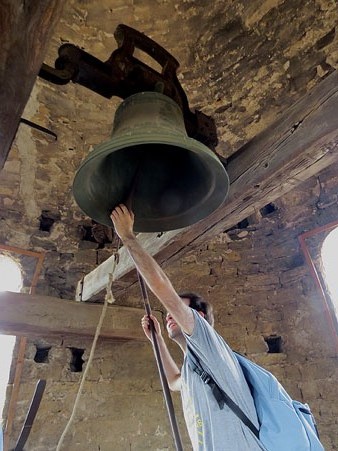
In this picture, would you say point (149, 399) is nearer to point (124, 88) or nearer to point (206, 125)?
point (206, 125)

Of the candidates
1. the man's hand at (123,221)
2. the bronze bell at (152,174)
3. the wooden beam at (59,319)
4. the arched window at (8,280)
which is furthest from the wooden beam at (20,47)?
the arched window at (8,280)

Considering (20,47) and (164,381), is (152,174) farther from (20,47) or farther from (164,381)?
(164,381)

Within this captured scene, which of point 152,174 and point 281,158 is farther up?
point 152,174

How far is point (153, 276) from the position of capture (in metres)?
1.10

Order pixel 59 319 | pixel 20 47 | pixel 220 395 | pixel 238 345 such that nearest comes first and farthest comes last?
1. pixel 20 47
2. pixel 220 395
3. pixel 59 319
4. pixel 238 345

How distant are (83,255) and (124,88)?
1555 mm

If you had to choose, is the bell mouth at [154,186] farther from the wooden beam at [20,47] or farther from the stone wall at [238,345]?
the stone wall at [238,345]

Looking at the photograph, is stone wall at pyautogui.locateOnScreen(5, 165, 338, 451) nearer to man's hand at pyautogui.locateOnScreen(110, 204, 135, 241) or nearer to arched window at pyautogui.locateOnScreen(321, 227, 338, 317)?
arched window at pyautogui.locateOnScreen(321, 227, 338, 317)

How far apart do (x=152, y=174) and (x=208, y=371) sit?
685 millimetres

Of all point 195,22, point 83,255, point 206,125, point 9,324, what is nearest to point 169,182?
point 206,125

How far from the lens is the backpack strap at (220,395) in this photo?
0.99m

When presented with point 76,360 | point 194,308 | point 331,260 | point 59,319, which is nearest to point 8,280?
point 59,319

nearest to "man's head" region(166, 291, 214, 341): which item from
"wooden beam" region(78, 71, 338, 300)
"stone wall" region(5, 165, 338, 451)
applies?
"wooden beam" region(78, 71, 338, 300)

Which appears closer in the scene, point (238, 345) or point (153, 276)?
point (153, 276)
